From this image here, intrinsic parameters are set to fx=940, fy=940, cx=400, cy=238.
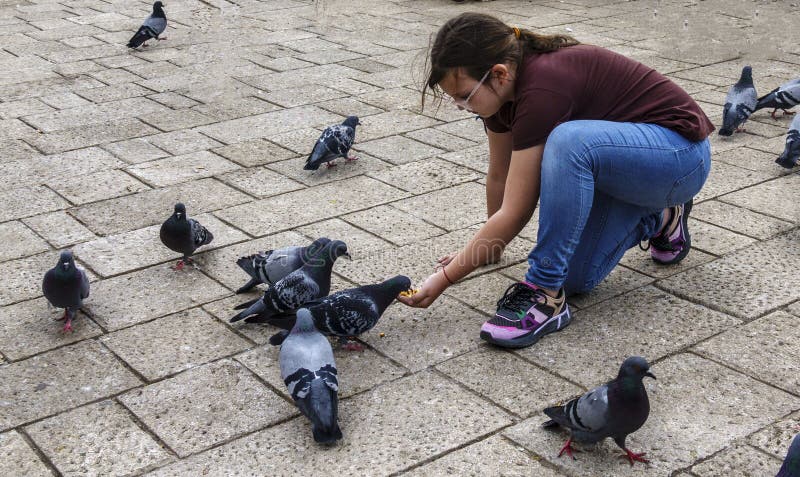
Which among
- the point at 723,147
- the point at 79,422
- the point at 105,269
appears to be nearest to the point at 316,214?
the point at 105,269

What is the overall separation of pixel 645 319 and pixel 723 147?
283 cm

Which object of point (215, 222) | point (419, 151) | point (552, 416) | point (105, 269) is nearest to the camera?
point (552, 416)

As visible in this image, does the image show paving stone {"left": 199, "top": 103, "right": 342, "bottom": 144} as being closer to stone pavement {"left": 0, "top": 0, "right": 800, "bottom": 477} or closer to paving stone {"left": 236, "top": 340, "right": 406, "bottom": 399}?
stone pavement {"left": 0, "top": 0, "right": 800, "bottom": 477}

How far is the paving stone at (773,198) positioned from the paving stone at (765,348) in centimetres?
136

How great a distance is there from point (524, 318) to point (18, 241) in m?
2.75

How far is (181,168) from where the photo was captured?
19.8 ft

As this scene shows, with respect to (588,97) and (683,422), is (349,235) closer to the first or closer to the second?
(588,97)

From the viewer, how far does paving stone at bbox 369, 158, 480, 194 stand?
572 centimetres

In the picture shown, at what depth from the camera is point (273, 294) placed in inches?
153

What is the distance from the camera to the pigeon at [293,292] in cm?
389

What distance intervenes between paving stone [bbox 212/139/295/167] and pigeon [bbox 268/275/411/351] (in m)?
2.53

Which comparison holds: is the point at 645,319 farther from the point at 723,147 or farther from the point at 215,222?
the point at 723,147

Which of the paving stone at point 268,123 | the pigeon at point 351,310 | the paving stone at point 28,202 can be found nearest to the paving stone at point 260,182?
the paving stone at point 268,123

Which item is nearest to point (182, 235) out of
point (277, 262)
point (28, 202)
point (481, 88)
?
point (277, 262)
